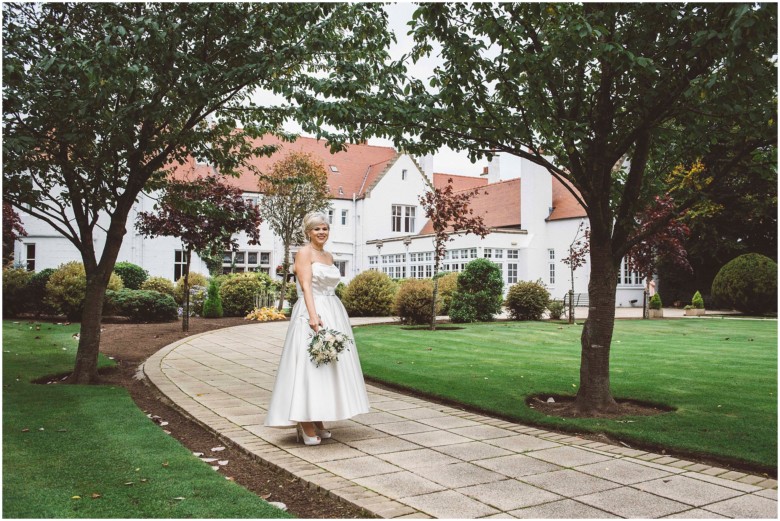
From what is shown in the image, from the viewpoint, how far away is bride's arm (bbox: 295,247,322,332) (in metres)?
5.85

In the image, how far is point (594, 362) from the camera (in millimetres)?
7285

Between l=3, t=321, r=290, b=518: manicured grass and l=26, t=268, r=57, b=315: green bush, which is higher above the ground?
l=26, t=268, r=57, b=315: green bush

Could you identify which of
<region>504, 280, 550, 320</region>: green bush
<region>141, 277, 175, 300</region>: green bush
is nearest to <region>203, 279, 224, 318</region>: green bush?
<region>141, 277, 175, 300</region>: green bush

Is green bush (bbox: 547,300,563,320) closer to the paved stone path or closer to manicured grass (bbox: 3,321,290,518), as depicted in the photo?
the paved stone path

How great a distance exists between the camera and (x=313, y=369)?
585 centimetres

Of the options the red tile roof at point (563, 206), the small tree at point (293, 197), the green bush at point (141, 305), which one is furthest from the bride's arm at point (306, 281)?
the red tile roof at point (563, 206)

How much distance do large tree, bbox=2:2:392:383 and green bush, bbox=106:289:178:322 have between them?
1065 cm

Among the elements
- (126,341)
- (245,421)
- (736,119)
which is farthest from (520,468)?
(126,341)

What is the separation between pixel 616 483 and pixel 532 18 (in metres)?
4.83

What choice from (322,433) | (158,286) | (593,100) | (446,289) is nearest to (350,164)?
(446,289)

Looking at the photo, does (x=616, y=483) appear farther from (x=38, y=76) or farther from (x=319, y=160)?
(x=319, y=160)

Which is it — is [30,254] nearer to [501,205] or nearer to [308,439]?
[501,205]

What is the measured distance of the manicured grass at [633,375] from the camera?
6230 mm

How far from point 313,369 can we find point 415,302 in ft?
49.3
